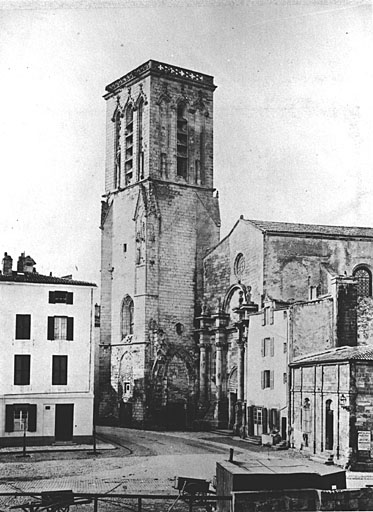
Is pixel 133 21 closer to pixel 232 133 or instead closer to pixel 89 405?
pixel 232 133

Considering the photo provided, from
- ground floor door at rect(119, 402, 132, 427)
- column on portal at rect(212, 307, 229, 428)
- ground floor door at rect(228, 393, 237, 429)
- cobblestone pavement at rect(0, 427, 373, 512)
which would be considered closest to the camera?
cobblestone pavement at rect(0, 427, 373, 512)

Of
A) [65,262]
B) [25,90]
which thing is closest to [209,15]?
[25,90]

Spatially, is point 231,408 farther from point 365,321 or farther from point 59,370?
point 59,370

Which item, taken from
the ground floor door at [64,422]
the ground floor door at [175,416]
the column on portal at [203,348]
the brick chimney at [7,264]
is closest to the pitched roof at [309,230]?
the column on portal at [203,348]

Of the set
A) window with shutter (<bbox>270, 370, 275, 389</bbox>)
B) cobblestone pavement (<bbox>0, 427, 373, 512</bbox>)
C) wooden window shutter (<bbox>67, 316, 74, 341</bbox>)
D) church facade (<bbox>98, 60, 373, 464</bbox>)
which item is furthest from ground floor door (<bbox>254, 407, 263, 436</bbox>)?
wooden window shutter (<bbox>67, 316, 74, 341</bbox>)

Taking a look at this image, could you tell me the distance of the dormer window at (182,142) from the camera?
47.4 metres

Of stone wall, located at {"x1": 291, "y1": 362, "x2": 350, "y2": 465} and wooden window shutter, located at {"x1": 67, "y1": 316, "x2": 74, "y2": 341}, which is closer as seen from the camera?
stone wall, located at {"x1": 291, "y1": 362, "x2": 350, "y2": 465}

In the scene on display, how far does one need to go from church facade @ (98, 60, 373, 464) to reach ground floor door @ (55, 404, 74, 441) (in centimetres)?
858

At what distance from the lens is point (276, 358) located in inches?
1400

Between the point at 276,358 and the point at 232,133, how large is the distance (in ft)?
32.5

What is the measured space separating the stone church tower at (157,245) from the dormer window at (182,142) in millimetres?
61

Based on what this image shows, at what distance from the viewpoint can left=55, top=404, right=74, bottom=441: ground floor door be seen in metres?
33.2

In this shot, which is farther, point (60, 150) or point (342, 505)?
point (60, 150)

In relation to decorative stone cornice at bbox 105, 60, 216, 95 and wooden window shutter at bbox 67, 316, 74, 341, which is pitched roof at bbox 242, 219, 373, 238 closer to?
decorative stone cornice at bbox 105, 60, 216, 95
